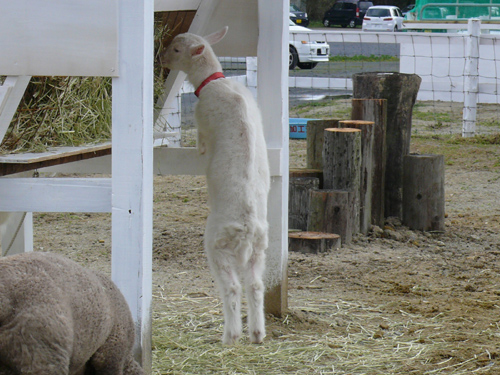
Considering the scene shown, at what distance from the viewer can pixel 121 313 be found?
2.36 m

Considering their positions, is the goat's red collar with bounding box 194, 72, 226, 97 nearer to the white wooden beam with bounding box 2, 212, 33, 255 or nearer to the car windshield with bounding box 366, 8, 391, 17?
the white wooden beam with bounding box 2, 212, 33, 255

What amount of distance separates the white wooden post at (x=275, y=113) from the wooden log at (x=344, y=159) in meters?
1.72

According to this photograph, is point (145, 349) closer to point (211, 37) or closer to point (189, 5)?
point (211, 37)

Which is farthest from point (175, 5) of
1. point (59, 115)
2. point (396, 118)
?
point (396, 118)

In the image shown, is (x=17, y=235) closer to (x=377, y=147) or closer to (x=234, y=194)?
(x=234, y=194)

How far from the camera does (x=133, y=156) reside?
2.52 metres

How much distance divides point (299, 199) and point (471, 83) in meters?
6.03

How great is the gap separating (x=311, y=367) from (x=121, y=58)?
1.64 metres

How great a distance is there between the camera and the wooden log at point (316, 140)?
6.17 metres

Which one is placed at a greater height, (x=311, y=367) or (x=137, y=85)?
(x=137, y=85)

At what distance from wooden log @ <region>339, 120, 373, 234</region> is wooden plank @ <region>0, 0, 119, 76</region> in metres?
3.49

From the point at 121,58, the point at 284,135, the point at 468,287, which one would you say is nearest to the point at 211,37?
the point at 284,135

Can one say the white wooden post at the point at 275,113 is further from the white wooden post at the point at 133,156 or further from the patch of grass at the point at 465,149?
the patch of grass at the point at 465,149

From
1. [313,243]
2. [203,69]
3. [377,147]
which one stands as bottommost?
[313,243]
